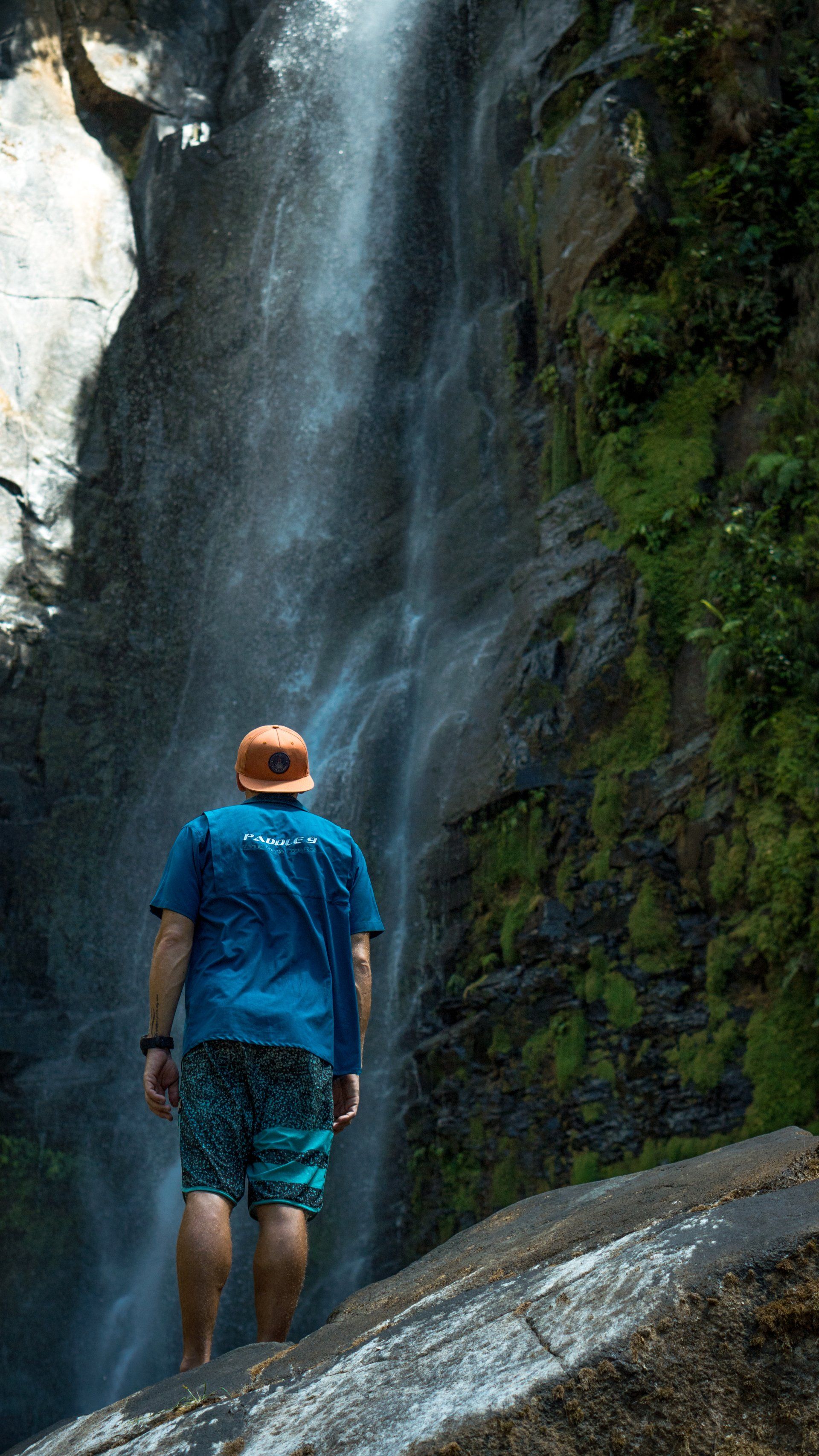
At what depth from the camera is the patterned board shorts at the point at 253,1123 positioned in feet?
10.1

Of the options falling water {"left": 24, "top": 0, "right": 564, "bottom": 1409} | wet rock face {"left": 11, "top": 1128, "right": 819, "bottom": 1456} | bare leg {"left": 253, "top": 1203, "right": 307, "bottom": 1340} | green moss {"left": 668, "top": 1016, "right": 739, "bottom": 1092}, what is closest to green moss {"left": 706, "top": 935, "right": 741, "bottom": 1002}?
green moss {"left": 668, "top": 1016, "right": 739, "bottom": 1092}

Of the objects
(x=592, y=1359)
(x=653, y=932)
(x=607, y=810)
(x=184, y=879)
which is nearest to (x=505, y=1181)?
(x=653, y=932)

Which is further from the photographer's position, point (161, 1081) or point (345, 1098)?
point (345, 1098)

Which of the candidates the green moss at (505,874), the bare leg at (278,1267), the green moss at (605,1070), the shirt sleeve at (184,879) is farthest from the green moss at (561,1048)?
the shirt sleeve at (184,879)

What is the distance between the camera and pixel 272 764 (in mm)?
3600

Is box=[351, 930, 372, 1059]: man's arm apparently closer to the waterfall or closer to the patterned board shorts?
the patterned board shorts

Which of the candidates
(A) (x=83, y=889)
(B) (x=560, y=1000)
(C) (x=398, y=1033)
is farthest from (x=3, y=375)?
(B) (x=560, y=1000)

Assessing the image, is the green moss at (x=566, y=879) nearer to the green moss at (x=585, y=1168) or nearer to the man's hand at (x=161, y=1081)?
the green moss at (x=585, y=1168)

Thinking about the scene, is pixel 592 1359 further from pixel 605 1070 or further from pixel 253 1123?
pixel 605 1070

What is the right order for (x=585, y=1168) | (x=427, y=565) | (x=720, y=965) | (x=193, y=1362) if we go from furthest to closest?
(x=427, y=565), (x=585, y=1168), (x=720, y=965), (x=193, y=1362)

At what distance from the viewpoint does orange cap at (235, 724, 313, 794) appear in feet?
11.8

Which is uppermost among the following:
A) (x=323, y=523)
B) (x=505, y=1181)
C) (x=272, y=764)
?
(x=323, y=523)

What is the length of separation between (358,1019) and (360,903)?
1.20 feet

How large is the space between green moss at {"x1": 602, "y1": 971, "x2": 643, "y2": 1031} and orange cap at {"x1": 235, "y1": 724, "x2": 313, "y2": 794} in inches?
188
